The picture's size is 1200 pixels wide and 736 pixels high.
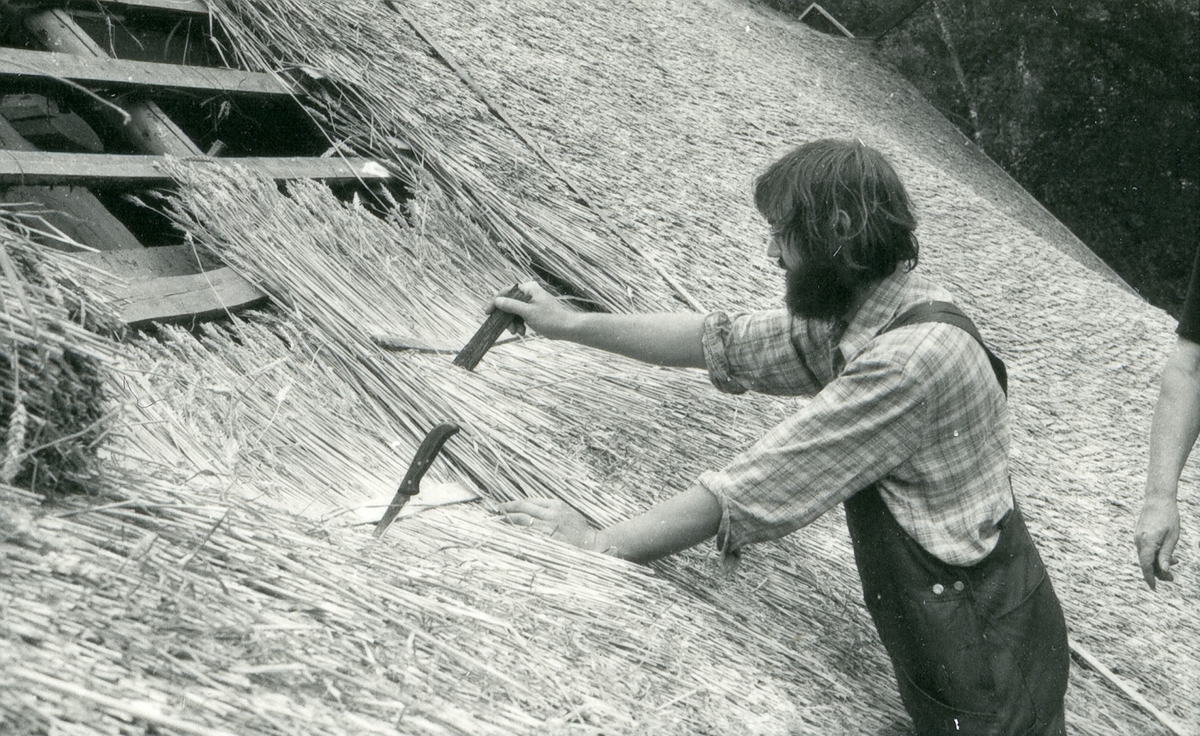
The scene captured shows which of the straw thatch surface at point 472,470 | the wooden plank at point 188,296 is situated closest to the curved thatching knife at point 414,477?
the straw thatch surface at point 472,470

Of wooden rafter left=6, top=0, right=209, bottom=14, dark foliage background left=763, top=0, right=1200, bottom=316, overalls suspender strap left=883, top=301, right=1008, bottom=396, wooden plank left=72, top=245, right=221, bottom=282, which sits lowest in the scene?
wooden plank left=72, top=245, right=221, bottom=282

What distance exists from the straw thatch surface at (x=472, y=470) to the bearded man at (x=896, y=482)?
4.1 inches

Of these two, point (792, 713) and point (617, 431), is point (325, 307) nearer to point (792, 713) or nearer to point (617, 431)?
point (617, 431)

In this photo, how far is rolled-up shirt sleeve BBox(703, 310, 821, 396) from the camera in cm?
172

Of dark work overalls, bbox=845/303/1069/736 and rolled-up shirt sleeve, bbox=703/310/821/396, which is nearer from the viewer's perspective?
dark work overalls, bbox=845/303/1069/736

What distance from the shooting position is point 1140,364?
3.50m

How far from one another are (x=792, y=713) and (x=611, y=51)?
2.96 m

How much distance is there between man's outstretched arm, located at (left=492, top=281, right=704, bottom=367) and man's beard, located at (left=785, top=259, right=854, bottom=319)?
254 millimetres

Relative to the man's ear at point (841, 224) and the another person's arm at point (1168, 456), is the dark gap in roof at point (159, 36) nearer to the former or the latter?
the man's ear at point (841, 224)

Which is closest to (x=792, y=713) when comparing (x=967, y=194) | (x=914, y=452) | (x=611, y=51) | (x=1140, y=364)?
(x=914, y=452)

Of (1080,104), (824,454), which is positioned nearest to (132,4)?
(824,454)

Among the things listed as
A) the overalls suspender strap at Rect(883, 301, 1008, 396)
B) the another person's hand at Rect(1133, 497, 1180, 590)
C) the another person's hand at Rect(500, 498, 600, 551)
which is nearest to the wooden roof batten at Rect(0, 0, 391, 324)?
the another person's hand at Rect(500, 498, 600, 551)

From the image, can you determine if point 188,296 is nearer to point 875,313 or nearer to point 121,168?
point 121,168

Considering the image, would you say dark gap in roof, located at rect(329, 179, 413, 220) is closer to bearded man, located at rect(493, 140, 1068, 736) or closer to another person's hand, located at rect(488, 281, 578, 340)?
another person's hand, located at rect(488, 281, 578, 340)
